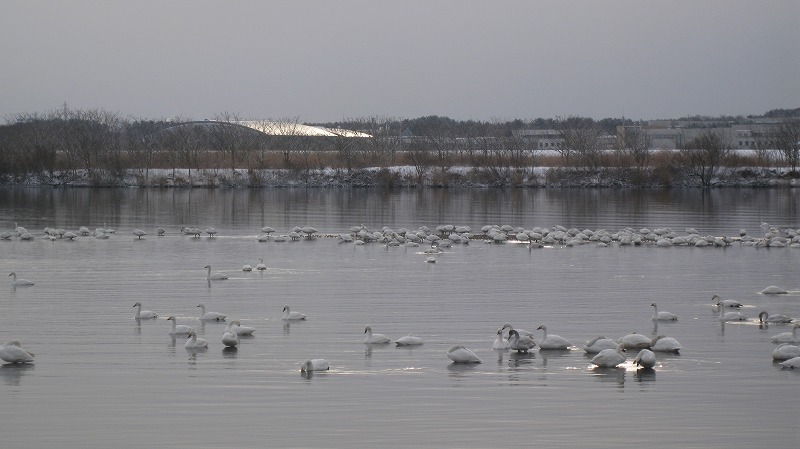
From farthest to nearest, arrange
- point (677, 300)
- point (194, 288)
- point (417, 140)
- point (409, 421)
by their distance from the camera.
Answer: point (417, 140) → point (194, 288) → point (677, 300) → point (409, 421)

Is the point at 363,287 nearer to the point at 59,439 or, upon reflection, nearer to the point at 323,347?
the point at 323,347

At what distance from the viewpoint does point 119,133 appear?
93500mm

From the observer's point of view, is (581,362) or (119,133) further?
(119,133)

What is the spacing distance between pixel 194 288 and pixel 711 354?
12075mm

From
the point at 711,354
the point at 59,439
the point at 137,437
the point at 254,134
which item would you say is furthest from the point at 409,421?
the point at 254,134

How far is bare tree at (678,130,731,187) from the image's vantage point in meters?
79.7

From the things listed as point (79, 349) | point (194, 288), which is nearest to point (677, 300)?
point (194, 288)

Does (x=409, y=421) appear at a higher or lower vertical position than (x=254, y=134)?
lower

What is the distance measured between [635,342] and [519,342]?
1.82 m

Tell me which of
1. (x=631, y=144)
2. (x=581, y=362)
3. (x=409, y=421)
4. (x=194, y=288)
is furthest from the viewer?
(x=631, y=144)

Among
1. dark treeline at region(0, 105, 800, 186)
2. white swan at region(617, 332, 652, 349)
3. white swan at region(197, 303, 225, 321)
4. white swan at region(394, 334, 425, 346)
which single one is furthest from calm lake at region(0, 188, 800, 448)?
dark treeline at region(0, 105, 800, 186)

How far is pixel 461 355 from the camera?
49.3 feet

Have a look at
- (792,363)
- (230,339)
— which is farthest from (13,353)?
(792,363)

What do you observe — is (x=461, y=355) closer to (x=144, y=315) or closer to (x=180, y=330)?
(x=180, y=330)
